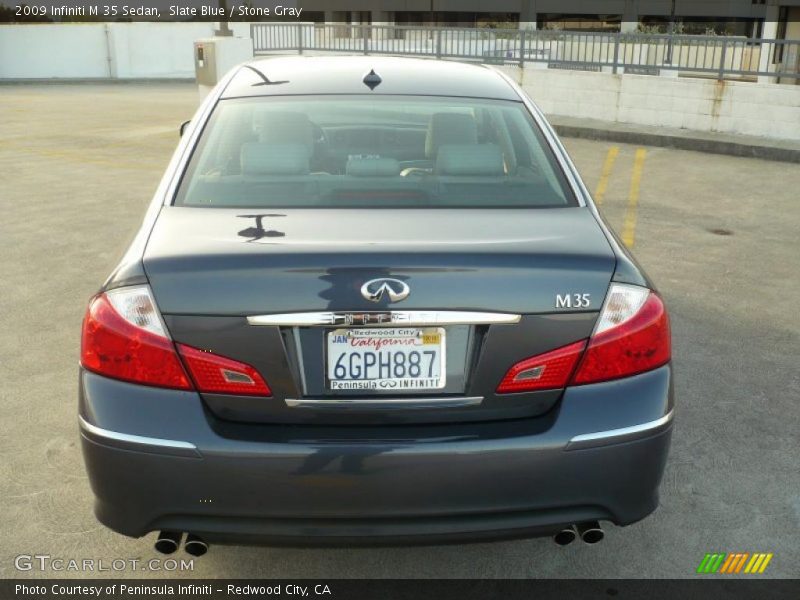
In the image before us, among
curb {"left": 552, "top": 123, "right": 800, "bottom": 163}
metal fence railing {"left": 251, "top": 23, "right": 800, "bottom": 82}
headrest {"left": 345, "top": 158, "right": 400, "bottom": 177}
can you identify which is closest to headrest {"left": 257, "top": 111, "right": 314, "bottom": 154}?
headrest {"left": 345, "top": 158, "right": 400, "bottom": 177}

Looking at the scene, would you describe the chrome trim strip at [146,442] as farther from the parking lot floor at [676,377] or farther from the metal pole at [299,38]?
the metal pole at [299,38]

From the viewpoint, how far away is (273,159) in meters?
3.24

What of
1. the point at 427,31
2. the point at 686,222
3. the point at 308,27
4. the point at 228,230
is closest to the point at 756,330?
the point at 686,222

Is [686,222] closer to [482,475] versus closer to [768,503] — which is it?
[768,503]

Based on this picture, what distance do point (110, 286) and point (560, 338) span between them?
1263 millimetres

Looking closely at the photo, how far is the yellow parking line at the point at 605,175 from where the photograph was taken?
32.9 feet

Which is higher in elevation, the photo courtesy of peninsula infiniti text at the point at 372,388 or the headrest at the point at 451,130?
the headrest at the point at 451,130

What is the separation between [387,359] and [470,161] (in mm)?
1171

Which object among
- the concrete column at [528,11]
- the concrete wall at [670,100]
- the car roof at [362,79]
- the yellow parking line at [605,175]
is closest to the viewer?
the car roof at [362,79]

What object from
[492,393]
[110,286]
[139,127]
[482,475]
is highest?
[110,286]

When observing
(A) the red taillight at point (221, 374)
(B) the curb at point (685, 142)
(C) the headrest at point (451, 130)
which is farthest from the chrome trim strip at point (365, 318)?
(B) the curb at point (685, 142)

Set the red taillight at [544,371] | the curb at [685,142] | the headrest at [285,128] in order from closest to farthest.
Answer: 1. the red taillight at [544,371]
2. the headrest at [285,128]
3. the curb at [685,142]

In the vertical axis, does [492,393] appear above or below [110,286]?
below

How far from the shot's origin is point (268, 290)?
7.73 ft
